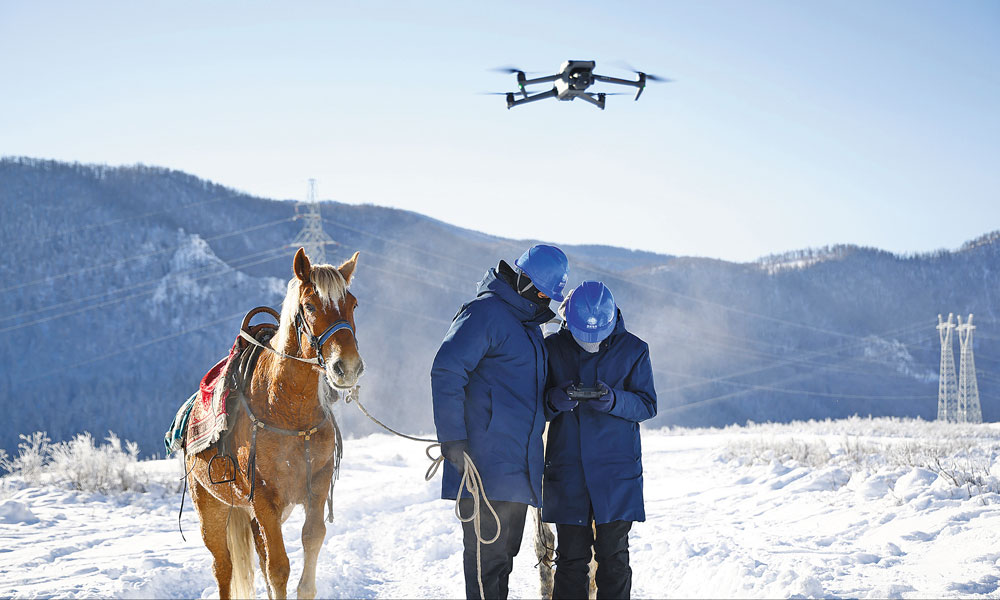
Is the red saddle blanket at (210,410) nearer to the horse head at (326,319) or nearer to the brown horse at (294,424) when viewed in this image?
the brown horse at (294,424)

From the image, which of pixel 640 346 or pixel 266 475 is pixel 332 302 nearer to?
pixel 266 475

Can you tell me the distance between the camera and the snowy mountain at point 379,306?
5362 centimetres

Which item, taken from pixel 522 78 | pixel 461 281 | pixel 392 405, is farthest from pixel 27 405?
pixel 522 78

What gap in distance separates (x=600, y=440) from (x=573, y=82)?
9301 millimetres

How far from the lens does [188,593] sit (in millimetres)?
5508

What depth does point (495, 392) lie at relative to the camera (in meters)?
3.41

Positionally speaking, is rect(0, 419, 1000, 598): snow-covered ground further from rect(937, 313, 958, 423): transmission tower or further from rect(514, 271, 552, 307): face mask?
rect(937, 313, 958, 423): transmission tower

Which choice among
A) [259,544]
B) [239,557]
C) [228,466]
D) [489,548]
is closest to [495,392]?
[489,548]

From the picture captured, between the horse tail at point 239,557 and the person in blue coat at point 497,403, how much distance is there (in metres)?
2.06

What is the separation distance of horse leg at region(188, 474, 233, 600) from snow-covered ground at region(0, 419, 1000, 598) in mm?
1076

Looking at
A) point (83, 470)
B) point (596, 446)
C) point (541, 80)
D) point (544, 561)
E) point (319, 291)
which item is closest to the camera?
point (596, 446)

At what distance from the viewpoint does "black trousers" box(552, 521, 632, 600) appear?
3.58 m

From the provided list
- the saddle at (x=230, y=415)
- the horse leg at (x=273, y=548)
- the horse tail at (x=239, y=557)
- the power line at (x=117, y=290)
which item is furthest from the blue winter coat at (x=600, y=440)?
the power line at (x=117, y=290)

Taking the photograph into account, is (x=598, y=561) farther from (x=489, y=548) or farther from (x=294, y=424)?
(x=294, y=424)
